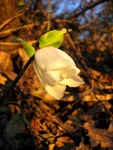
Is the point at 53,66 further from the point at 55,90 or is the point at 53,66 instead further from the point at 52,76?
the point at 55,90

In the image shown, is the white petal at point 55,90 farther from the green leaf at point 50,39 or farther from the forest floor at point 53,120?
the forest floor at point 53,120

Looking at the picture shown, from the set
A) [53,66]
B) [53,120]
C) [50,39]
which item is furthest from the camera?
[53,120]

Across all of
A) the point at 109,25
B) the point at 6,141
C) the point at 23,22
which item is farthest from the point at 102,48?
the point at 6,141

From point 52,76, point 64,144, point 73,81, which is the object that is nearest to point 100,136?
point 64,144

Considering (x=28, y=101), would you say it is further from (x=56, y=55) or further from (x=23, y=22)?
(x=23, y=22)

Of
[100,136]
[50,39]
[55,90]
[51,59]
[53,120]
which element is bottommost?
[100,136]

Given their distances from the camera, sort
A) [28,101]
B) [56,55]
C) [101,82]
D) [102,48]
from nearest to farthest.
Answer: [56,55] < [28,101] < [101,82] < [102,48]

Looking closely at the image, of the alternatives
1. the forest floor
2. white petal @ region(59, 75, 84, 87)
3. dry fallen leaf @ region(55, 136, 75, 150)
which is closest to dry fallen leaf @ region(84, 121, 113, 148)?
the forest floor
